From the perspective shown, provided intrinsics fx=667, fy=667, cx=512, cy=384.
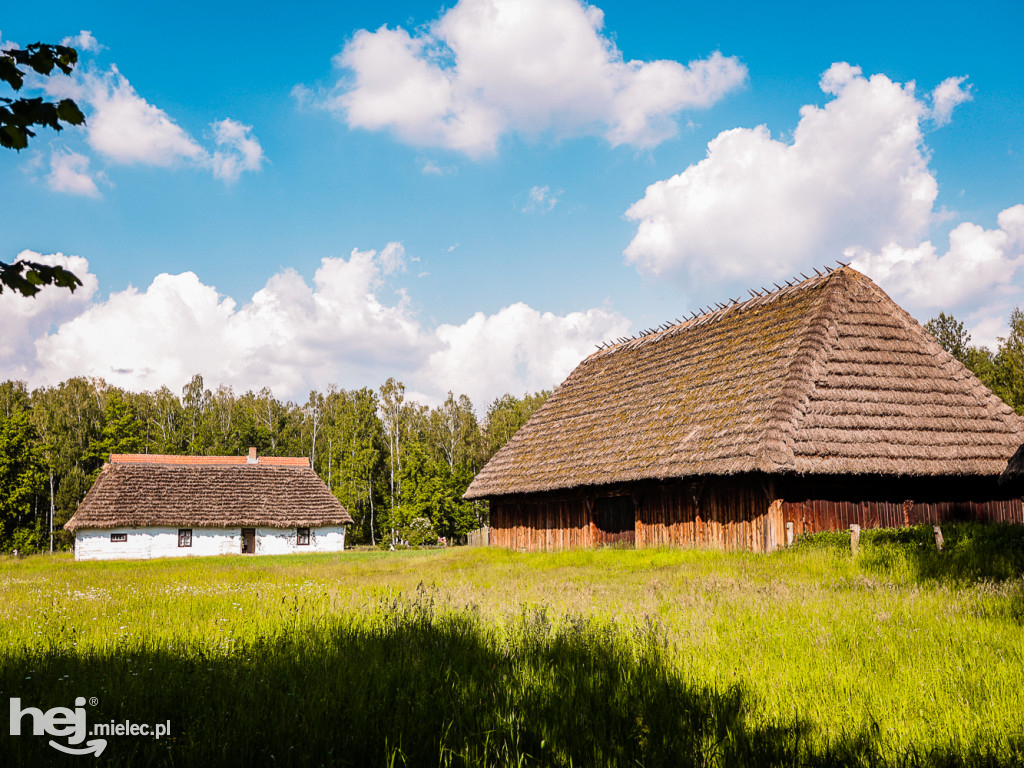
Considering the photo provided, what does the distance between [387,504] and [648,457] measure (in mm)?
39473

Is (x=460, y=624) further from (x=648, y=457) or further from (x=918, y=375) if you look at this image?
(x=918, y=375)

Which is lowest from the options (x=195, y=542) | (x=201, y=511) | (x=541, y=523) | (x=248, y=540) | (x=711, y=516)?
(x=248, y=540)

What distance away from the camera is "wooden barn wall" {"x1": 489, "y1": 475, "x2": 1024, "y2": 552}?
53.7ft

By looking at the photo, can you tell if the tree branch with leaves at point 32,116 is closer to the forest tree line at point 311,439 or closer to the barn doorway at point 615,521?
the barn doorway at point 615,521

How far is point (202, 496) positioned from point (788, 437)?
36.9m

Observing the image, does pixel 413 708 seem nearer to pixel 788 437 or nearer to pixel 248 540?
pixel 788 437

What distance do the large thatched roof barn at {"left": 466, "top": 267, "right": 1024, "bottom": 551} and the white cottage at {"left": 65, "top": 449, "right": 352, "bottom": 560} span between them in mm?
23728

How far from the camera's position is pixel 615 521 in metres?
21.4

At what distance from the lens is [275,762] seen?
3.21m

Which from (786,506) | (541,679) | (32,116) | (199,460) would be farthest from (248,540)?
(32,116)

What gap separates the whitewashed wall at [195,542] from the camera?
3912cm

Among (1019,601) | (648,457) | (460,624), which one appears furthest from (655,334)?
(460,624)

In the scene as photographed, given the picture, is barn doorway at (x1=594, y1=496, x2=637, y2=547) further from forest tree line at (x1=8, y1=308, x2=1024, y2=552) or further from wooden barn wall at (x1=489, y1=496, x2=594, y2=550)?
forest tree line at (x1=8, y1=308, x2=1024, y2=552)

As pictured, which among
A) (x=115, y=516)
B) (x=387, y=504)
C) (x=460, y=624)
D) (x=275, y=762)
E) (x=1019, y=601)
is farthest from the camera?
(x=387, y=504)
